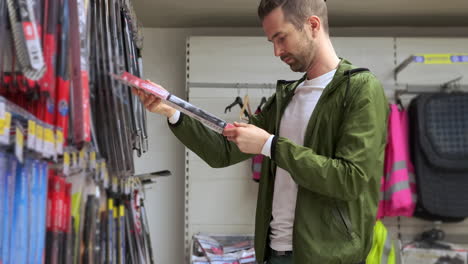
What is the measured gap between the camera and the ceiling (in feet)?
8.25

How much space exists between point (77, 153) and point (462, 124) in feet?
7.32

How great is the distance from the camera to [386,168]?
2.53m

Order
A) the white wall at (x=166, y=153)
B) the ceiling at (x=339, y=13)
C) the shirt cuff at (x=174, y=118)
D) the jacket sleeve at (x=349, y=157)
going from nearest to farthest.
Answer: the jacket sleeve at (x=349, y=157) → the shirt cuff at (x=174, y=118) → the ceiling at (x=339, y=13) → the white wall at (x=166, y=153)

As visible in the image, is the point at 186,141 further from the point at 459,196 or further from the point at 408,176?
the point at 459,196

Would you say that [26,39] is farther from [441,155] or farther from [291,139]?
[441,155]

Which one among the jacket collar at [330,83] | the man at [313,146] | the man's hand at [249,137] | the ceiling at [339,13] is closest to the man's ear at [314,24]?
the man at [313,146]

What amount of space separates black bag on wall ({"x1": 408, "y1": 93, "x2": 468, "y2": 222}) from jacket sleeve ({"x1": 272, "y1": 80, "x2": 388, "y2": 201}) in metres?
1.46

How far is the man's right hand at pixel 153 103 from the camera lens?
3.84 feet

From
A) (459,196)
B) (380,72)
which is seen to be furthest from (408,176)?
(380,72)

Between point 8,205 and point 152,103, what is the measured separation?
53 centimetres

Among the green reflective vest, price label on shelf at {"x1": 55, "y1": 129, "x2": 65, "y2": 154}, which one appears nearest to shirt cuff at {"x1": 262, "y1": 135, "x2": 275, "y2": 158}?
price label on shelf at {"x1": 55, "y1": 129, "x2": 65, "y2": 154}

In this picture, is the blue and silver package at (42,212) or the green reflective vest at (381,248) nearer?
the blue and silver package at (42,212)

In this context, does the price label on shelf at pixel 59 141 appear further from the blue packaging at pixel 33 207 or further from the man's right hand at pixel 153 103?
the man's right hand at pixel 153 103

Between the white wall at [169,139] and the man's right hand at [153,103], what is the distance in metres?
1.59
